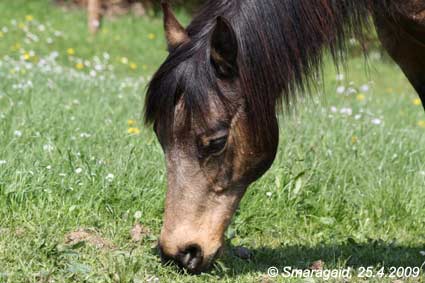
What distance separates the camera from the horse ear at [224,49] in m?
3.48

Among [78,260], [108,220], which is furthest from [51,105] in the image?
[78,260]

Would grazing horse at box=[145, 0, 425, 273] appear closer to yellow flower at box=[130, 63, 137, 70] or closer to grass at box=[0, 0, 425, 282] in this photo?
grass at box=[0, 0, 425, 282]

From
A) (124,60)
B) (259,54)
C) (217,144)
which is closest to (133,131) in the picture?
(217,144)

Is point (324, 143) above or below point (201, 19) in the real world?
below

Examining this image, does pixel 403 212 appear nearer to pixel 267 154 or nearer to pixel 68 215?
pixel 267 154

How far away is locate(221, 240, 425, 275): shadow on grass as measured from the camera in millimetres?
4188

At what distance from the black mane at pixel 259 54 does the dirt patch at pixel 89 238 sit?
0.84 meters

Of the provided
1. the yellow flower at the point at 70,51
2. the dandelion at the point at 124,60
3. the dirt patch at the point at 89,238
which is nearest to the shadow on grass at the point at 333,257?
the dirt patch at the point at 89,238

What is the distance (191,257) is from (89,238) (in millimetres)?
783

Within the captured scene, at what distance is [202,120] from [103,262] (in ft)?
2.80

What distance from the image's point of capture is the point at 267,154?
12.3 feet

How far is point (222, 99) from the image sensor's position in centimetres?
362

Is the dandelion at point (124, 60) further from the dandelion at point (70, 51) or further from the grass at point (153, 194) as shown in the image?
the grass at point (153, 194)

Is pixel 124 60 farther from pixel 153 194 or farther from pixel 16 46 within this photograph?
pixel 153 194
